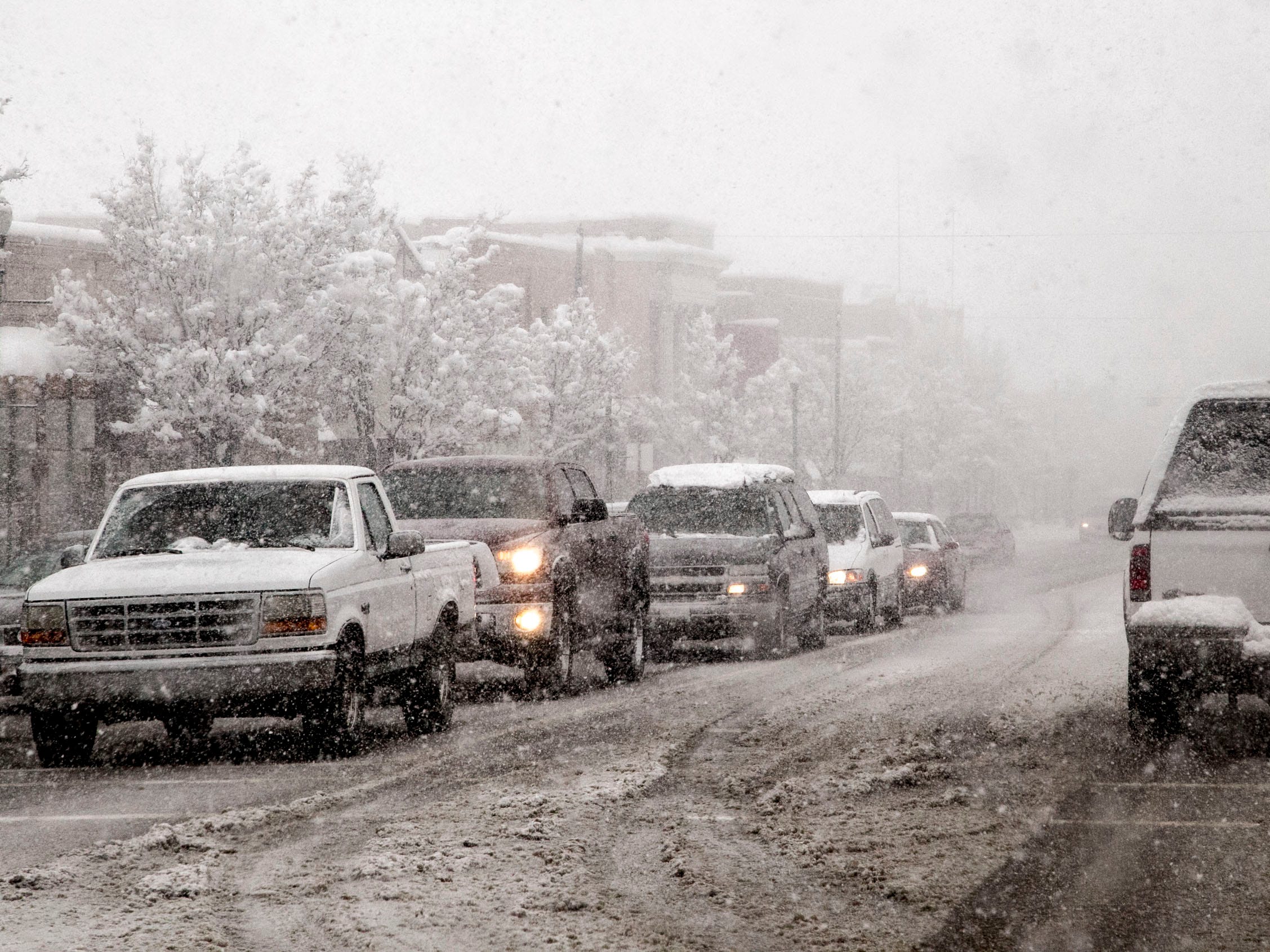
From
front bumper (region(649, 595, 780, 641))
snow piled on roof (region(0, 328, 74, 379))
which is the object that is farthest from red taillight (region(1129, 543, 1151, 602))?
snow piled on roof (region(0, 328, 74, 379))

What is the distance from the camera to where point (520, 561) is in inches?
565

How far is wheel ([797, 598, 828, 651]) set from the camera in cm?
2019

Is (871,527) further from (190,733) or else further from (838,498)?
(190,733)

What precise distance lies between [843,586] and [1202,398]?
38.5ft

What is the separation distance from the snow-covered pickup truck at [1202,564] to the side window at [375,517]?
187 inches

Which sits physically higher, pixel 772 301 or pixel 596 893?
pixel 772 301

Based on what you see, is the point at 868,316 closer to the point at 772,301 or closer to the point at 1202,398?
the point at 772,301

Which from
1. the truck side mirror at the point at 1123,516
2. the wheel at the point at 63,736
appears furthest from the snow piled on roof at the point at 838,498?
the wheel at the point at 63,736

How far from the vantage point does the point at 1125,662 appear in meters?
17.2

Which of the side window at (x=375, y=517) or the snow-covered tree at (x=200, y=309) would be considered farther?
the snow-covered tree at (x=200, y=309)

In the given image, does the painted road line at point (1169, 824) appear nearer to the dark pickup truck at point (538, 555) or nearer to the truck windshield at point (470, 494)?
the dark pickup truck at point (538, 555)

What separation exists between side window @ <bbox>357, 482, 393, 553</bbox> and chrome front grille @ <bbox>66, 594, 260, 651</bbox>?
4.53 ft

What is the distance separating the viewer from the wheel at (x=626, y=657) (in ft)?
53.5

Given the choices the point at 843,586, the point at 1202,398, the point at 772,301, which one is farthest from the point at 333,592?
the point at 772,301
